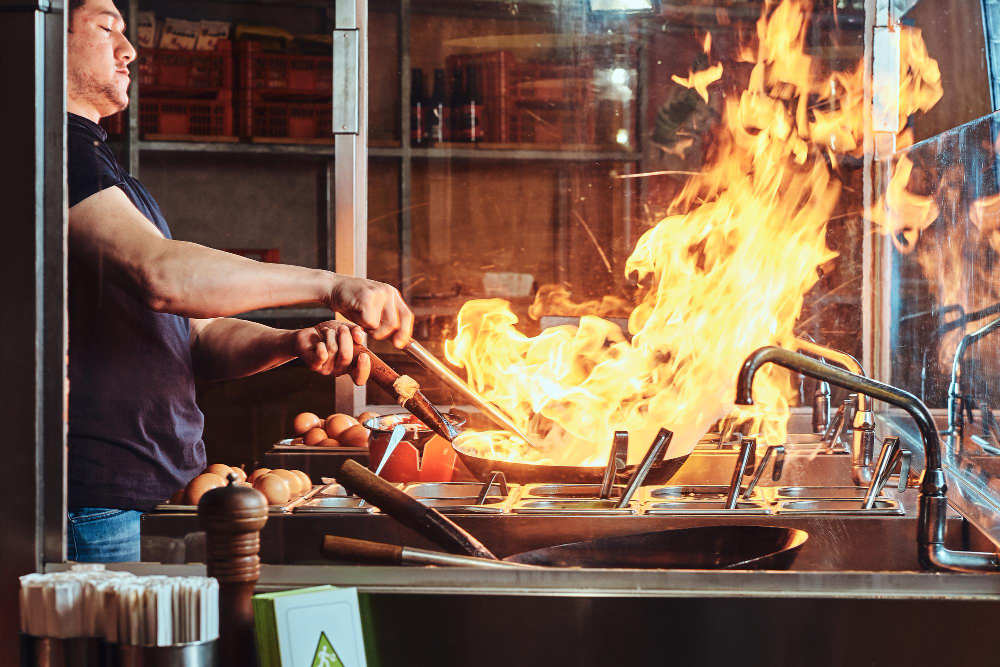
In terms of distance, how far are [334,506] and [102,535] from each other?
300 millimetres

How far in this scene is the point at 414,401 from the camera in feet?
5.14

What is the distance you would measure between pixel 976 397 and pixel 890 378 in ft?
1.55

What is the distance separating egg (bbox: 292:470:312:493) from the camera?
1409mm

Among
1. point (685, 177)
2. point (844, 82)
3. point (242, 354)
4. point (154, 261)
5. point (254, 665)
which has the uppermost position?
point (844, 82)

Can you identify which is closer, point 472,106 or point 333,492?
point 333,492

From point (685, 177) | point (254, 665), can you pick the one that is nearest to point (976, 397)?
point (685, 177)

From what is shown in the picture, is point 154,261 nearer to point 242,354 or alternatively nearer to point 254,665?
point 242,354

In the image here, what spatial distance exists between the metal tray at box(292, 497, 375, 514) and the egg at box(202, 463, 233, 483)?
0.55 feet

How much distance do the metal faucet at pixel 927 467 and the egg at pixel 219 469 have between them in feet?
2.67

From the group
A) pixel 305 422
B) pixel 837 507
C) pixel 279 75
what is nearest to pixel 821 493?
pixel 837 507

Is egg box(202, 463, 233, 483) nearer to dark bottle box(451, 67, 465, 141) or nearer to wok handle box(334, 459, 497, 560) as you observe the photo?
wok handle box(334, 459, 497, 560)

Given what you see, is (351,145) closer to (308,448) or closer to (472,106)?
(472,106)

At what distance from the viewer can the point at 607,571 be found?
2.98ft

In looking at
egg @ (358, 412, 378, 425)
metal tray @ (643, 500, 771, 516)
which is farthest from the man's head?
metal tray @ (643, 500, 771, 516)
